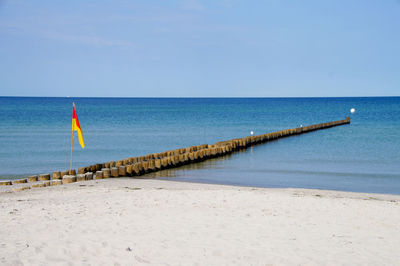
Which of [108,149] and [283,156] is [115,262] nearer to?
[283,156]

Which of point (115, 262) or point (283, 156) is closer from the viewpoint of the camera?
point (115, 262)

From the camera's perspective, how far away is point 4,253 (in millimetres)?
7086

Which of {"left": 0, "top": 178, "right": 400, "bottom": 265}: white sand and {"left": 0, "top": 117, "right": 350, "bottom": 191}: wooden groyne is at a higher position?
{"left": 0, "top": 178, "right": 400, "bottom": 265}: white sand

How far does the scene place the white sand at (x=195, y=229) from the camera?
7.40m

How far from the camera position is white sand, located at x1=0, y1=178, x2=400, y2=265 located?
7402 millimetres

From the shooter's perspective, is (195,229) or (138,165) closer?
(195,229)

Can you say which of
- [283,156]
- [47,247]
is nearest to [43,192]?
[47,247]

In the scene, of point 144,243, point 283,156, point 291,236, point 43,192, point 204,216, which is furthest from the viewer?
point 283,156

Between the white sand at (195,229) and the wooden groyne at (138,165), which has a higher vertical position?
the white sand at (195,229)

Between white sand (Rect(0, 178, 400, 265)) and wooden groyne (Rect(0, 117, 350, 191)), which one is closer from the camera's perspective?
white sand (Rect(0, 178, 400, 265))

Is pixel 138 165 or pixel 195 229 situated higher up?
pixel 195 229

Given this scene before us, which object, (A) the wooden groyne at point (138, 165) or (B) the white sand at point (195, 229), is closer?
(B) the white sand at point (195, 229)

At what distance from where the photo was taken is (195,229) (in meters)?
9.12

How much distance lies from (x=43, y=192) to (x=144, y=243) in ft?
23.7
